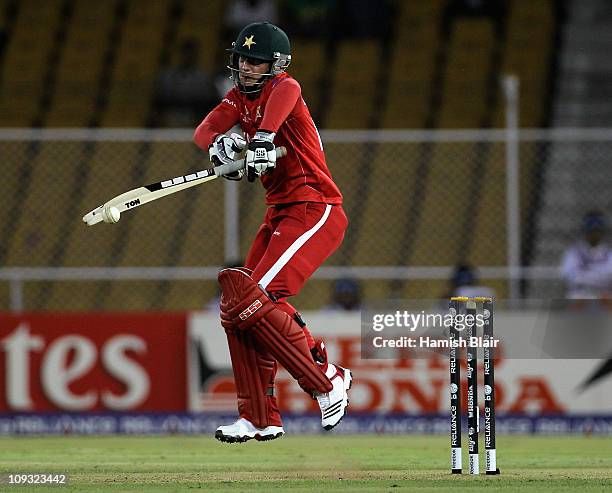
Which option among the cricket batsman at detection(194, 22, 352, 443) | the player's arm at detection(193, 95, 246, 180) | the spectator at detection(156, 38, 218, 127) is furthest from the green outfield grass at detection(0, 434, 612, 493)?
the spectator at detection(156, 38, 218, 127)

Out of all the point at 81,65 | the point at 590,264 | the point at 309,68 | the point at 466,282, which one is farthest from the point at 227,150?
the point at 81,65

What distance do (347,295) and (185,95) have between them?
3.46 m

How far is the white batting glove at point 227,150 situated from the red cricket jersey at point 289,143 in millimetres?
105

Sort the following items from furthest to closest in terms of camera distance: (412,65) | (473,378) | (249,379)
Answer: (412,65) < (249,379) < (473,378)

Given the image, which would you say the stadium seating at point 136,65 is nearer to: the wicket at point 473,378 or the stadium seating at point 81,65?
the stadium seating at point 81,65

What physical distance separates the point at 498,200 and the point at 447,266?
0.79m

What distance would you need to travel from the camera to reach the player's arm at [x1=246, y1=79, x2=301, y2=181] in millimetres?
7926

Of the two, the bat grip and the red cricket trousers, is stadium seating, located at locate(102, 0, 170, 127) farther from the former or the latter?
the bat grip

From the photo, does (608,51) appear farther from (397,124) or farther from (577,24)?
(397,124)

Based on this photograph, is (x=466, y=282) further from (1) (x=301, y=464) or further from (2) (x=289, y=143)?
(2) (x=289, y=143)

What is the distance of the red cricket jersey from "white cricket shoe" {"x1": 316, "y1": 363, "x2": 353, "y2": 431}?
984 mm

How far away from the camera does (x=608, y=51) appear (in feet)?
63.0

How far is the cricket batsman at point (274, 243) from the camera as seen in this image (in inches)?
323

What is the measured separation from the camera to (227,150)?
27.0 ft
